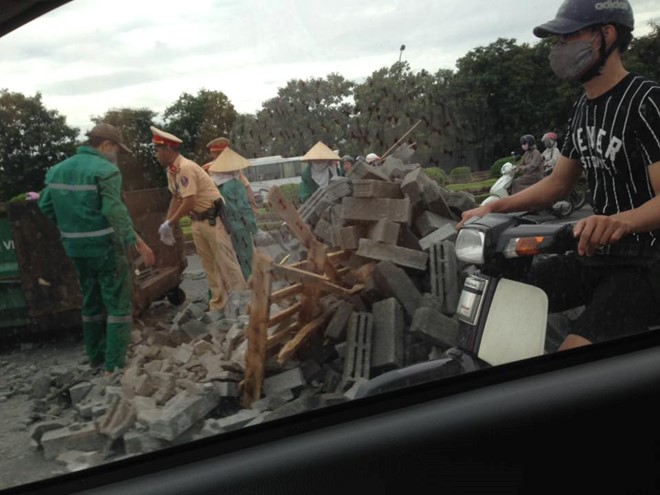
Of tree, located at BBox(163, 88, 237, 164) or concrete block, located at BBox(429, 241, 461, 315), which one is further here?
concrete block, located at BBox(429, 241, 461, 315)

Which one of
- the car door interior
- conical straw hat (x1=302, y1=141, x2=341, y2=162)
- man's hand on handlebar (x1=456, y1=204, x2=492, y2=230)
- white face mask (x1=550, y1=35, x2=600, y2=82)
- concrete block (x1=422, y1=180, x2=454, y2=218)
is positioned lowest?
the car door interior

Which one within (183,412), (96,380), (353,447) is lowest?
(353,447)

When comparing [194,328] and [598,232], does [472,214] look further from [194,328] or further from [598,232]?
[194,328]

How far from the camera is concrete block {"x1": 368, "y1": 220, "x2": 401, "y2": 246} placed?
6.04 ft

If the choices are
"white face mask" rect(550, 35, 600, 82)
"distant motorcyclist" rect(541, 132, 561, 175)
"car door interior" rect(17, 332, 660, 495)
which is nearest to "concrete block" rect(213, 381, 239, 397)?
"car door interior" rect(17, 332, 660, 495)

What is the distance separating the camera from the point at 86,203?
1685 mm

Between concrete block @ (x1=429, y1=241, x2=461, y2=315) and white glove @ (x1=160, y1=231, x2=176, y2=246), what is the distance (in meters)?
0.67

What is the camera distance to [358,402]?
6.20ft

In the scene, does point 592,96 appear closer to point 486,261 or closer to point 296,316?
point 486,261

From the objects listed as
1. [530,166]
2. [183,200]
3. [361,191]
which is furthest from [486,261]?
[183,200]

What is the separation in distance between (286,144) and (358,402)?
0.70 metres

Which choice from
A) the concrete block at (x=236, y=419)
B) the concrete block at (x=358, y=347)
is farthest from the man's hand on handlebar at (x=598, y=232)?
the concrete block at (x=236, y=419)

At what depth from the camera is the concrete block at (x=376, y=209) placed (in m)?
1.84

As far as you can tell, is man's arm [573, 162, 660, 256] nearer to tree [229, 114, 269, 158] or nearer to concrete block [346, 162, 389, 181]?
concrete block [346, 162, 389, 181]
